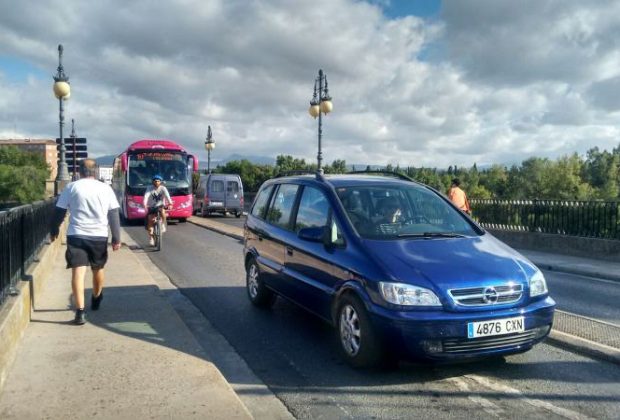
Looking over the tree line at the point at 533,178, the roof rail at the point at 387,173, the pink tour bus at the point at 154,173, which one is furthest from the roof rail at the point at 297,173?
the tree line at the point at 533,178

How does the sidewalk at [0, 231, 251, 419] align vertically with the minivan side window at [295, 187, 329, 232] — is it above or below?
below

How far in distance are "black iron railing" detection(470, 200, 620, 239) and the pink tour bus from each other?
11732mm

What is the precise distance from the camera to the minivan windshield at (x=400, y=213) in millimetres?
5484

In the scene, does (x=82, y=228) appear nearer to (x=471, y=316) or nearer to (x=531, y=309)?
(x=471, y=316)

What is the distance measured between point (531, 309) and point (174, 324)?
143 inches

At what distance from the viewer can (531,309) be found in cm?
477

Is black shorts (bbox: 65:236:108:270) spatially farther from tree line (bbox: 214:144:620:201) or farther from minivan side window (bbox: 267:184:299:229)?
tree line (bbox: 214:144:620:201)

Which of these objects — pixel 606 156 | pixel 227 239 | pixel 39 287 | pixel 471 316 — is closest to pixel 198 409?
pixel 471 316

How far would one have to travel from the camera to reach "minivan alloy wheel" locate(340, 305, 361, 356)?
4.95 metres

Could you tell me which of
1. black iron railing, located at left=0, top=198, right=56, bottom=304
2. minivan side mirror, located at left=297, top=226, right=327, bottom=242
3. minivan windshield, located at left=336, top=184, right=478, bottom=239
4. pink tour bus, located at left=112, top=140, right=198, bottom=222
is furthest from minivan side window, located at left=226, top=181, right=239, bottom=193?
minivan side mirror, located at left=297, top=226, right=327, bottom=242

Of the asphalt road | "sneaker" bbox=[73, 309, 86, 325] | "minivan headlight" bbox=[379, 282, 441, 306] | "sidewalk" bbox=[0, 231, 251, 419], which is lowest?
the asphalt road

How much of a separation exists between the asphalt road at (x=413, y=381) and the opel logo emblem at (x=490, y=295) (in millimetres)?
694

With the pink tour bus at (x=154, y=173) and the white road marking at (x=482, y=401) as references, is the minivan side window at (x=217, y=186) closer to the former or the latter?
the pink tour bus at (x=154, y=173)

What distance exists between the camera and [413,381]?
15.6ft
